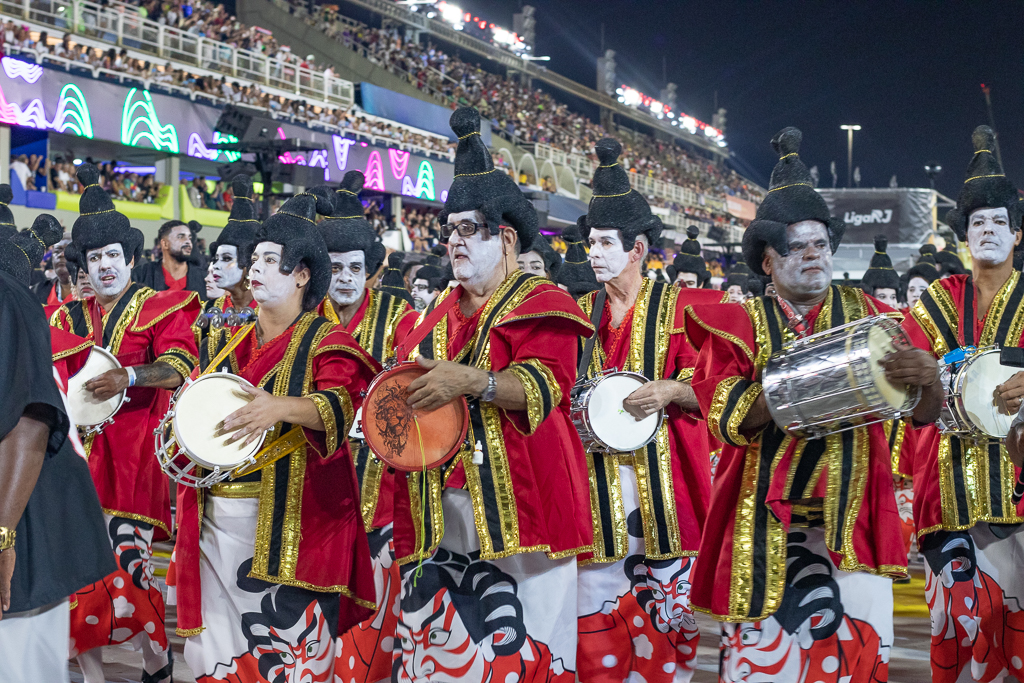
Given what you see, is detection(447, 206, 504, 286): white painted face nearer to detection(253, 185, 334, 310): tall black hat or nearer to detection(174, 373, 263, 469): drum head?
detection(253, 185, 334, 310): tall black hat

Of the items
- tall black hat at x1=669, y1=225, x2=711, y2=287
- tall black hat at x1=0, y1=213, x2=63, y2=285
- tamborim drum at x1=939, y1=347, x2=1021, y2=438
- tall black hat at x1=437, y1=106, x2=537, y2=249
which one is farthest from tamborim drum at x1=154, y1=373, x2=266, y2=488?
tall black hat at x1=669, y1=225, x2=711, y2=287

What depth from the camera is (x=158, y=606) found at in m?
5.72

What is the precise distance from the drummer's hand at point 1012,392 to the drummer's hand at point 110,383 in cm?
388

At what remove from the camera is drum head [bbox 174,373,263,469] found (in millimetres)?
4133

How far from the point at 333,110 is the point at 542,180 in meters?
10.7

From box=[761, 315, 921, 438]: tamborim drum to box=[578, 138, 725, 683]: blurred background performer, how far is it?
124cm

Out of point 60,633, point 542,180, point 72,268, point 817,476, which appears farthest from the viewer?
point 542,180

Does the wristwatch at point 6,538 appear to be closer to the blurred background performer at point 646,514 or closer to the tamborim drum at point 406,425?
the tamborim drum at point 406,425

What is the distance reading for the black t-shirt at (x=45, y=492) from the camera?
284 cm

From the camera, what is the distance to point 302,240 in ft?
15.0

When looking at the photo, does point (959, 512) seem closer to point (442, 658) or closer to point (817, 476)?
point (817, 476)

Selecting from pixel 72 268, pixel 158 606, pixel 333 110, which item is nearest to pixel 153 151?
pixel 333 110

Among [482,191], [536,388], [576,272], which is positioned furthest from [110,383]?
[576,272]

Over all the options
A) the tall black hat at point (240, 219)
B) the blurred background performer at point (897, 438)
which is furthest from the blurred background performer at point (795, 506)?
the tall black hat at point (240, 219)
